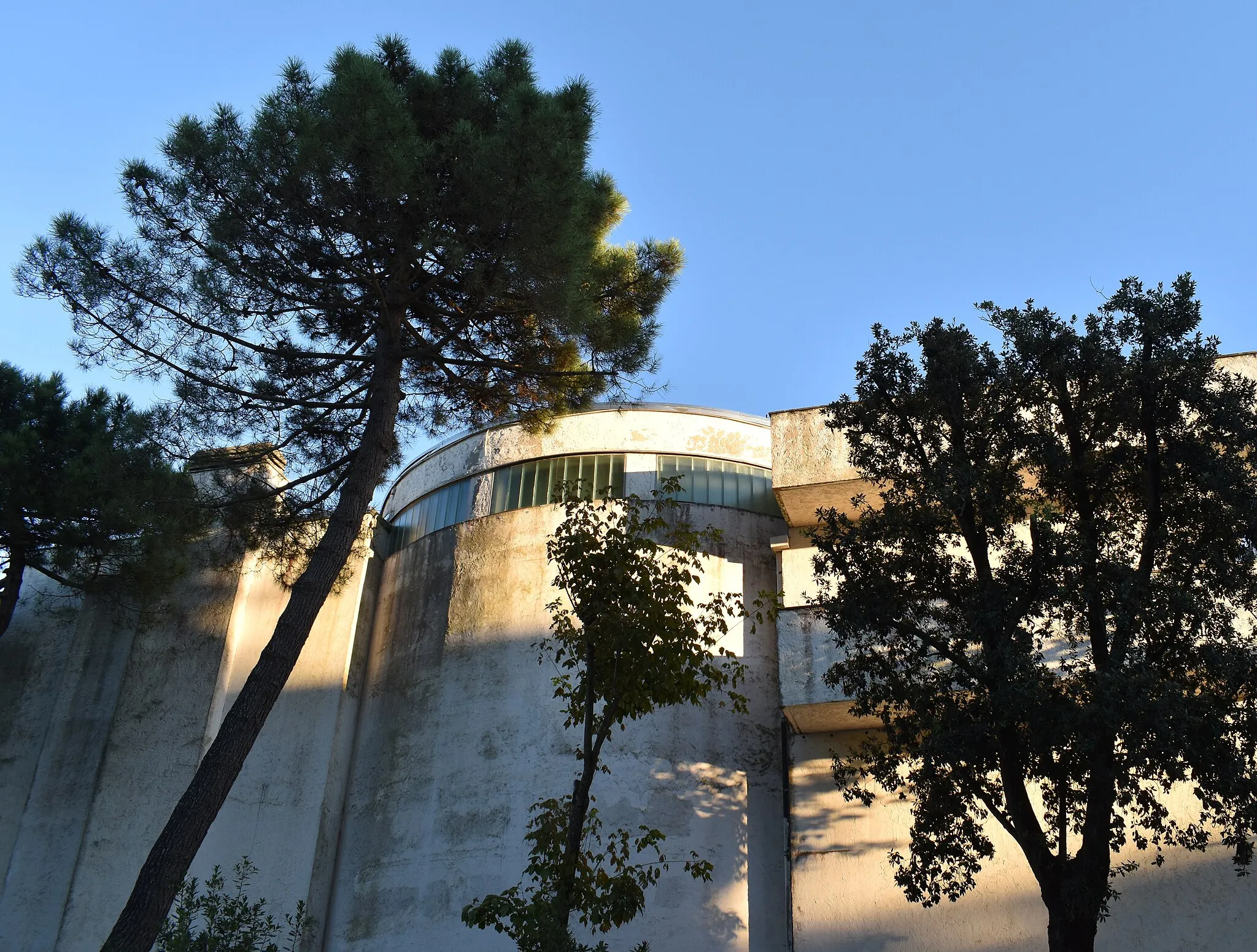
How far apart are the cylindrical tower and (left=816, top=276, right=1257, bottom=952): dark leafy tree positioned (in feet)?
18.3

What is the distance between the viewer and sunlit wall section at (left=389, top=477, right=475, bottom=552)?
20.7 m

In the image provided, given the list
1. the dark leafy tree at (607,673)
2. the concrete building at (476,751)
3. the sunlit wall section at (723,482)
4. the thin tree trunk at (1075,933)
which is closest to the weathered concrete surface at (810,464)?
the concrete building at (476,751)

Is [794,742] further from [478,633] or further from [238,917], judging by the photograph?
[238,917]

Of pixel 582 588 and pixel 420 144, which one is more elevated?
pixel 420 144

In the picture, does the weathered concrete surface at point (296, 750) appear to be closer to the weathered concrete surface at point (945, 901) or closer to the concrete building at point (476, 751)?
the concrete building at point (476, 751)

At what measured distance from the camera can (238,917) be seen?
11.9 m

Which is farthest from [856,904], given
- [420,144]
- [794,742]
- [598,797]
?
[420,144]

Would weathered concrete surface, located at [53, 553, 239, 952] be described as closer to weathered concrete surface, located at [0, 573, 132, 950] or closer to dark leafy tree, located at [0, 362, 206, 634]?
weathered concrete surface, located at [0, 573, 132, 950]

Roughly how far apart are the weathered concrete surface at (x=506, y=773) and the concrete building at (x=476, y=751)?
4 centimetres

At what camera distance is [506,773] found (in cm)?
1734

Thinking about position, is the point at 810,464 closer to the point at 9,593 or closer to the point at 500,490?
the point at 500,490

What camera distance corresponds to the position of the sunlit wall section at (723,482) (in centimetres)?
1975

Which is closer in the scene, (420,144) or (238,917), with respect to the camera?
(238,917)

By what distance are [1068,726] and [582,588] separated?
169 inches
